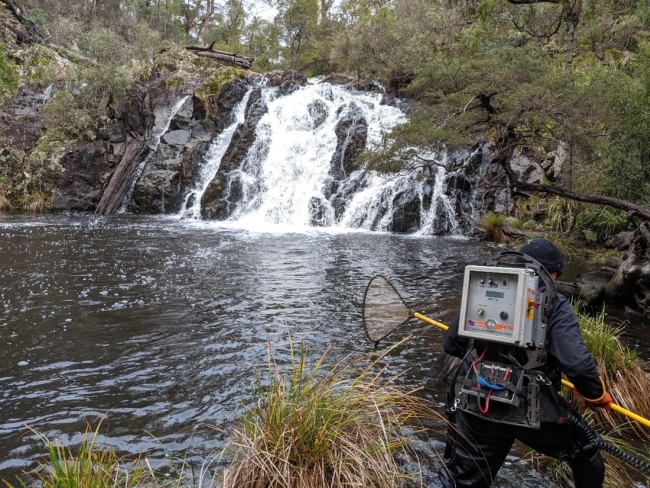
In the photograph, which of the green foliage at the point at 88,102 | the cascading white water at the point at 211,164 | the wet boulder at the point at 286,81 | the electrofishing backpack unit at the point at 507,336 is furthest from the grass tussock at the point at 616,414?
the green foliage at the point at 88,102

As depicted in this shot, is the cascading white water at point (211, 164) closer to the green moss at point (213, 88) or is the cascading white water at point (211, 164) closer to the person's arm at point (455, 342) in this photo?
the green moss at point (213, 88)

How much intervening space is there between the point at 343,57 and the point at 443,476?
2786 cm

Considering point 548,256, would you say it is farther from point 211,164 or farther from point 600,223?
point 211,164

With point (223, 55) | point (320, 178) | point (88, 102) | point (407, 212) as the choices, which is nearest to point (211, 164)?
point (320, 178)

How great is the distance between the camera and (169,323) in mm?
6062

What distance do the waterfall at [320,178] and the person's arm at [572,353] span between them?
1209 cm

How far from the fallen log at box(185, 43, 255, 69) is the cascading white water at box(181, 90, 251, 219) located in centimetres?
658

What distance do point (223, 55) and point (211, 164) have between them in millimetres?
11009

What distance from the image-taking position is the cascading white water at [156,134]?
19.1 m

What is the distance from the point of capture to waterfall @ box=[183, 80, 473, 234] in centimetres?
1597

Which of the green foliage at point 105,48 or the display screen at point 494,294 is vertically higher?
the green foliage at point 105,48

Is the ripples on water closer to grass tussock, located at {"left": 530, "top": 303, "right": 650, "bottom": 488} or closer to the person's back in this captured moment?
grass tussock, located at {"left": 530, "top": 303, "right": 650, "bottom": 488}

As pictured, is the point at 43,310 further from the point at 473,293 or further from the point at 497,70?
the point at 497,70

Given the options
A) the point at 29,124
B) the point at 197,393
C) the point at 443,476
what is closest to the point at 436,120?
the point at 197,393
